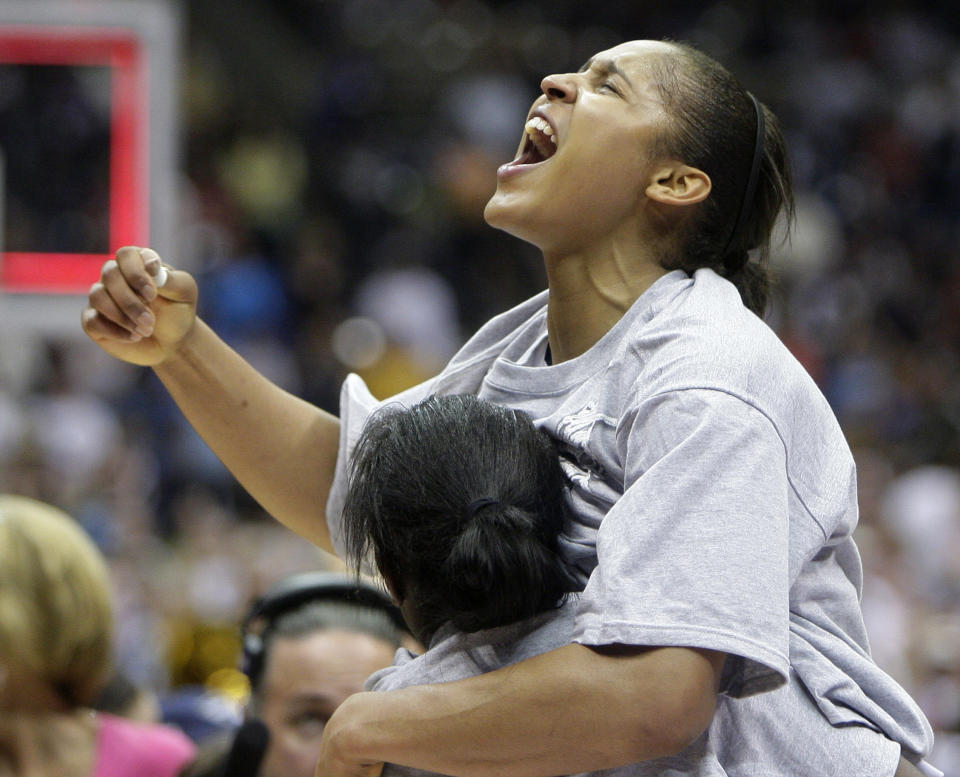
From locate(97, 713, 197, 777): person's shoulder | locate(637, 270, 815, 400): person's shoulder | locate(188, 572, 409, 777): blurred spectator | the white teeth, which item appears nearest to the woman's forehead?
the white teeth

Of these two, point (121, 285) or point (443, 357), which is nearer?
point (121, 285)

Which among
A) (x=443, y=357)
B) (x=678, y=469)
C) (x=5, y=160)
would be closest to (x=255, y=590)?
(x=5, y=160)

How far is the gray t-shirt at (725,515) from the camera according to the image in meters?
1.33

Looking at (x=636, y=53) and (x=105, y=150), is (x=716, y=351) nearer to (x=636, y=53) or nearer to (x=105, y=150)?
(x=636, y=53)

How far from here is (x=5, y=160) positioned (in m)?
5.24

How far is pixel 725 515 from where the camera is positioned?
1.35 m

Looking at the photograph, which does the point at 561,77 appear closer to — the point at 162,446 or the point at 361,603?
the point at 361,603

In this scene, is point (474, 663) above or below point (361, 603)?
above

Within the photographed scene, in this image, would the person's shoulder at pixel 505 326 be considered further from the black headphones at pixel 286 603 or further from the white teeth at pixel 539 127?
the black headphones at pixel 286 603

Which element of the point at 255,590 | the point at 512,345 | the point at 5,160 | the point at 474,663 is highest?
the point at 512,345

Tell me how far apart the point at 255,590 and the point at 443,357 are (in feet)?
9.95

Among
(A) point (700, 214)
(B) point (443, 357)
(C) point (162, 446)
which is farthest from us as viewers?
(B) point (443, 357)

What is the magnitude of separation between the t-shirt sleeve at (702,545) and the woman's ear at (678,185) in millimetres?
358

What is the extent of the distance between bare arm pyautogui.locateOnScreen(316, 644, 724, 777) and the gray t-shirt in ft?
0.10
